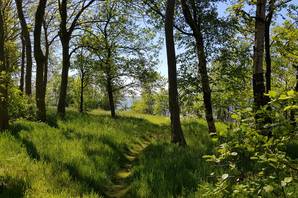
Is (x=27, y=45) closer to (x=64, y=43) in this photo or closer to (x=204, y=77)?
(x=64, y=43)

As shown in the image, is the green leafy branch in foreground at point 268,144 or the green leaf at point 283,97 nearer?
the green leaf at point 283,97

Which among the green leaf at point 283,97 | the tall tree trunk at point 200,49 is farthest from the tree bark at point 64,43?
the green leaf at point 283,97

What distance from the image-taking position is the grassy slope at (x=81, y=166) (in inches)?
304

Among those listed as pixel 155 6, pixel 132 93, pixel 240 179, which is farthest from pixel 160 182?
pixel 132 93

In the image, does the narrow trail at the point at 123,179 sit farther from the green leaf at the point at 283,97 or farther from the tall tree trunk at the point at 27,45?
the tall tree trunk at the point at 27,45

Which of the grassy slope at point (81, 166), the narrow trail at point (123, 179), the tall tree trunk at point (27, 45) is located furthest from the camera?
the tall tree trunk at point (27, 45)

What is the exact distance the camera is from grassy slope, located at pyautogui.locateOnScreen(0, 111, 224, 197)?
7.71 meters

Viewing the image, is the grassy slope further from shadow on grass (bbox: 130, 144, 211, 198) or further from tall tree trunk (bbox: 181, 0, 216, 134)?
tall tree trunk (bbox: 181, 0, 216, 134)

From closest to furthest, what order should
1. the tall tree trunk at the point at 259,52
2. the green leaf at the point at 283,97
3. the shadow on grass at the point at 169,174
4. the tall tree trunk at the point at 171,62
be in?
the green leaf at the point at 283,97 < the shadow on grass at the point at 169,174 < the tall tree trunk at the point at 259,52 < the tall tree trunk at the point at 171,62

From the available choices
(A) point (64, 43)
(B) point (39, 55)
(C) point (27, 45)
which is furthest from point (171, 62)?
(C) point (27, 45)

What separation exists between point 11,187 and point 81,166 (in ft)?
7.67

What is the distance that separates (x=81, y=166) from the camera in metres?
9.45

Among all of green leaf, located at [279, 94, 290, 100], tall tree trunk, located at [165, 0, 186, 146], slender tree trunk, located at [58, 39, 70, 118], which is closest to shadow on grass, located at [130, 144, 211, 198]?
tall tree trunk, located at [165, 0, 186, 146]

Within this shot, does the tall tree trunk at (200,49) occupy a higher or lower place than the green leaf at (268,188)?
higher
